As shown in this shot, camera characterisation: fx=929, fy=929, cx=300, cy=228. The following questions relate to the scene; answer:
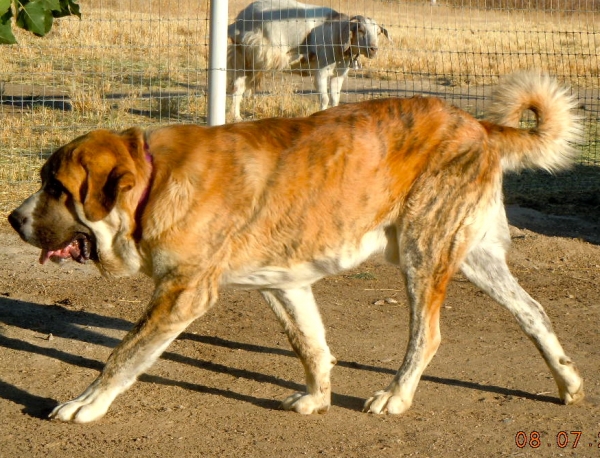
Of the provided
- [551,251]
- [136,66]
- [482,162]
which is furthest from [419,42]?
[482,162]

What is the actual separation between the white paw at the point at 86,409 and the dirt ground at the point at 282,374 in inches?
2.0

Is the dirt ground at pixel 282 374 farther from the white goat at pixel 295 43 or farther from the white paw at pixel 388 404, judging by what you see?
the white goat at pixel 295 43

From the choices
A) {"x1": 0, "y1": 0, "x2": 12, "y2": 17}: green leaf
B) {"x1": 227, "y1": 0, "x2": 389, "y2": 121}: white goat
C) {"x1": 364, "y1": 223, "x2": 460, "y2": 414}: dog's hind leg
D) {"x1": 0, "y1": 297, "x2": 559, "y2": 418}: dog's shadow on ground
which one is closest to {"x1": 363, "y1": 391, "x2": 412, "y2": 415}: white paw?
{"x1": 364, "y1": 223, "x2": 460, "y2": 414}: dog's hind leg

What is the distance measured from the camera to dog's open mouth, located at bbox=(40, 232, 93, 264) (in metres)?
4.40

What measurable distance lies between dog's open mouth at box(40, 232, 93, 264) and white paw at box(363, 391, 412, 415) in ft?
5.18

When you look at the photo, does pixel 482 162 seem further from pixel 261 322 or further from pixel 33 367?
pixel 33 367

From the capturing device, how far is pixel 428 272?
14.9 feet

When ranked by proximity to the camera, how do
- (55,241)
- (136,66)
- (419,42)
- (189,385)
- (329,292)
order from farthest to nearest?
(419,42) → (136,66) → (329,292) → (189,385) → (55,241)

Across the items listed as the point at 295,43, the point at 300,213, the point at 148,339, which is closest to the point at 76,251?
the point at 148,339

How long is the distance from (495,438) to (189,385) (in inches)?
65.3

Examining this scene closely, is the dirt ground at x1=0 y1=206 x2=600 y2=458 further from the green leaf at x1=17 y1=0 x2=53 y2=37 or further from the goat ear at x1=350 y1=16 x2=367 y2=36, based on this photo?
the goat ear at x1=350 y1=16 x2=367 y2=36

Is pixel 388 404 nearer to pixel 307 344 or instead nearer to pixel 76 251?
pixel 307 344

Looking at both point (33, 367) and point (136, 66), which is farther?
point (136, 66)

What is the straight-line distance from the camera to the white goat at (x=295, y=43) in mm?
12883
